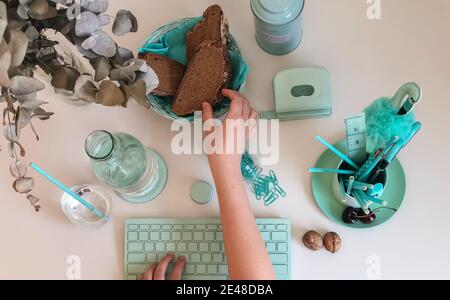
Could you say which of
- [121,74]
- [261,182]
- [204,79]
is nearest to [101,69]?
[121,74]

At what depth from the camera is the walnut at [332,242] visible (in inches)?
27.8

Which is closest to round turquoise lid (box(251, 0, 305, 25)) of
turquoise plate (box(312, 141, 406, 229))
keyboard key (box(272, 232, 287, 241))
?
turquoise plate (box(312, 141, 406, 229))

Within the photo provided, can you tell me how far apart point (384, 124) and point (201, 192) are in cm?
31

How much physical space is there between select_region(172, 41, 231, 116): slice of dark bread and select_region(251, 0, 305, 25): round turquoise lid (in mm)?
76

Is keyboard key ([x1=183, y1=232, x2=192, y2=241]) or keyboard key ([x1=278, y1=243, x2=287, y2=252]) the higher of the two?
keyboard key ([x1=183, y1=232, x2=192, y2=241])

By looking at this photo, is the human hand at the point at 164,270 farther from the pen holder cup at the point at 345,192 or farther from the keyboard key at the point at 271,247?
the pen holder cup at the point at 345,192

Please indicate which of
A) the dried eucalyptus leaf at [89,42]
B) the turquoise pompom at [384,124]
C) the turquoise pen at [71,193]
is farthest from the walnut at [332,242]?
the dried eucalyptus leaf at [89,42]

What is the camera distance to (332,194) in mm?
729

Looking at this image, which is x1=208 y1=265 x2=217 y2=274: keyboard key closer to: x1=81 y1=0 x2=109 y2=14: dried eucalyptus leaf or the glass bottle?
the glass bottle

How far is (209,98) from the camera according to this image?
0.70 meters

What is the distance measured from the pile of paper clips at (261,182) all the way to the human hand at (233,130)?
3 centimetres

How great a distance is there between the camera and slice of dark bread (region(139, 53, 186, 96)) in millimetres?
696
